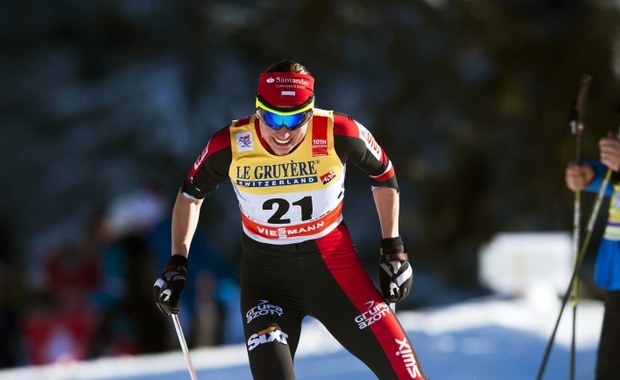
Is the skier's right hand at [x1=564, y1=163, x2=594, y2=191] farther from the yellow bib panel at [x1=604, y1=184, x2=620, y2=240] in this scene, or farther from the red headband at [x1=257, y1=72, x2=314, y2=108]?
the red headband at [x1=257, y1=72, x2=314, y2=108]

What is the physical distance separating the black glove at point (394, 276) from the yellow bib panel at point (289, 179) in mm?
294

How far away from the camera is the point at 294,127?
3.32m

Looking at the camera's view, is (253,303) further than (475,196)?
No

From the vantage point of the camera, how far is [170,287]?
11.6 ft

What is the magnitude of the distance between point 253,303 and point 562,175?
807 cm

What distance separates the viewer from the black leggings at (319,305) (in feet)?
10.9

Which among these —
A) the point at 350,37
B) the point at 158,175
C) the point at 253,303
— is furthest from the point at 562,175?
the point at 253,303

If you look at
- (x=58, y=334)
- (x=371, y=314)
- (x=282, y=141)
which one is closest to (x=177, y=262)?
(x=282, y=141)

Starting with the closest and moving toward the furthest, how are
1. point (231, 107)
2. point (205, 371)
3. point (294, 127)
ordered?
1. point (294, 127)
2. point (205, 371)
3. point (231, 107)

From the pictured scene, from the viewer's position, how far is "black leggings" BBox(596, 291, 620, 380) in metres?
3.72

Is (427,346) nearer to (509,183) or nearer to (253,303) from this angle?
(253,303)

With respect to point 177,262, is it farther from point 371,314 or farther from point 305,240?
point 371,314

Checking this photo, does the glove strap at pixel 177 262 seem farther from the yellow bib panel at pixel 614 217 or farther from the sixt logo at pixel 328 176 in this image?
the yellow bib panel at pixel 614 217

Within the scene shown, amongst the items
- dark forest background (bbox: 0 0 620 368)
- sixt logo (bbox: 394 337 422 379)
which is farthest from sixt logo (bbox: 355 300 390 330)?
dark forest background (bbox: 0 0 620 368)
